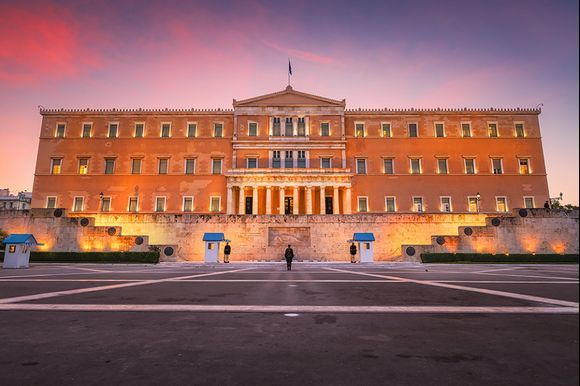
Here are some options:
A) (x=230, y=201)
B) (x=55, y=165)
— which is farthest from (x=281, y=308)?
(x=55, y=165)

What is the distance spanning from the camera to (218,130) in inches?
1807

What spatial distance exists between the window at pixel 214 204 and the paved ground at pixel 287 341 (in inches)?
1391

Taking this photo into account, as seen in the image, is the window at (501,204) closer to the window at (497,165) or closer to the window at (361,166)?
the window at (497,165)

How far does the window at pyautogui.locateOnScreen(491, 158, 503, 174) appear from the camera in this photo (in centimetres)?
4353

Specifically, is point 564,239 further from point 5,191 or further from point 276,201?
point 5,191

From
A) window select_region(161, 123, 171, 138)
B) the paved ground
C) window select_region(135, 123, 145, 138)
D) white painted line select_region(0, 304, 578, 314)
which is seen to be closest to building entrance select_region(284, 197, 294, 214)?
window select_region(161, 123, 171, 138)

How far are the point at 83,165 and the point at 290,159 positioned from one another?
27.6 meters

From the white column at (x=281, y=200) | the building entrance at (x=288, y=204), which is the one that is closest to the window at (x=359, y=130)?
the building entrance at (x=288, y=204)

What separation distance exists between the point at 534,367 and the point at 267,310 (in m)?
4.20

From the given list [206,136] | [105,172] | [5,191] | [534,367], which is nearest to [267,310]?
[534,367]

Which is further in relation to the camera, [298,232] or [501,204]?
→ [501,204]

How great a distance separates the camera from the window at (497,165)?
143 feet

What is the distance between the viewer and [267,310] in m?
6.32

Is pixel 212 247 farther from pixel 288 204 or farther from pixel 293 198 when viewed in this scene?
pixel 288 204
